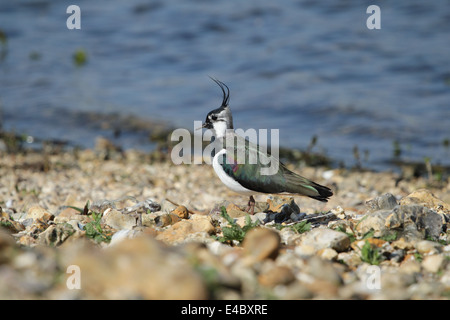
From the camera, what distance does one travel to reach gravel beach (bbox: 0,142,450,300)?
3.31 metres

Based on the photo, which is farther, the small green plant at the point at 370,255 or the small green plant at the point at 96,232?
the small green plant at the point at 96,232

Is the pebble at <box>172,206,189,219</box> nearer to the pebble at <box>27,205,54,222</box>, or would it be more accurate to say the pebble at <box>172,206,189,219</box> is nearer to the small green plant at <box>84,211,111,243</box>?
the small green plant at <box>84,211,111,243</box>

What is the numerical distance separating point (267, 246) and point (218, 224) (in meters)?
1.28

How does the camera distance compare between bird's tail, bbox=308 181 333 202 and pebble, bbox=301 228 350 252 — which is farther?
bird's tail, bbox=308 181 333 202

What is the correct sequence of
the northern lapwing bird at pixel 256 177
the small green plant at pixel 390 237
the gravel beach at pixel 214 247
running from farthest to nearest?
the northern lapwing bird at pixel 256 177 < the small green plant at pixel 390 237 < the gravel beach at pixel 214 247

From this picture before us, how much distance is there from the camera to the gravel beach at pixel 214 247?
3307mm

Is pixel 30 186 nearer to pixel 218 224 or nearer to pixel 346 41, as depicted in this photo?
pixel 218 224

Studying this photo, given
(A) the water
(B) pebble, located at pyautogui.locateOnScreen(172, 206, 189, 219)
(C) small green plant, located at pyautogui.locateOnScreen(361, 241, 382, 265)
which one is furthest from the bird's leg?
(A) the water

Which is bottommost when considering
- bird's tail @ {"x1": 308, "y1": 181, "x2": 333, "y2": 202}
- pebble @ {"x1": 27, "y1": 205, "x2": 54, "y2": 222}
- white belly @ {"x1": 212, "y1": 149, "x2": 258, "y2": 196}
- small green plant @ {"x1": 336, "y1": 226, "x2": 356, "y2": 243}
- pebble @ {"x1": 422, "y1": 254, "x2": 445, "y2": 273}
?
pebble @ {"x1": 422, "y1": 254, "x2": 445, "y2": 273}

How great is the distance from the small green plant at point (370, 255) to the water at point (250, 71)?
5.35 meters

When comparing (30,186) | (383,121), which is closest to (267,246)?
(30,186)

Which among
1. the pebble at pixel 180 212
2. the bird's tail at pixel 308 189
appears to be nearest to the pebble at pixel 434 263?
the bird's tail at pixel 308 189

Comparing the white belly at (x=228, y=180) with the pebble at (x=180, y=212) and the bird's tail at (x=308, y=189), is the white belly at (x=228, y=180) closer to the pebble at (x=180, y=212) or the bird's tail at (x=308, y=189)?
the bird's tail at (x=308, y=189)
